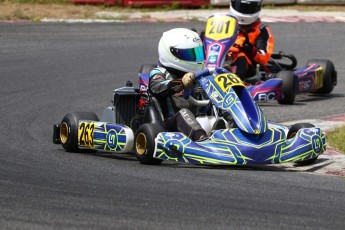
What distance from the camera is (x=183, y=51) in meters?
7.87

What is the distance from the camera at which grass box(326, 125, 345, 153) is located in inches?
323

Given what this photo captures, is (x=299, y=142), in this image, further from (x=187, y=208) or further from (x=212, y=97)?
(x=187, y=208)

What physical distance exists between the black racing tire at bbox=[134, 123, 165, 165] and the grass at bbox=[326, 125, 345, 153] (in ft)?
5.36

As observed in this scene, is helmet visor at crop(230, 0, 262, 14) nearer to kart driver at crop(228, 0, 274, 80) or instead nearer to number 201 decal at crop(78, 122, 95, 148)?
kart driver at crop(228, 0, 274, 80)

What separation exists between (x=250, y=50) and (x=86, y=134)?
3822mm

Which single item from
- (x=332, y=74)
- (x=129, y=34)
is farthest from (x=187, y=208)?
(x=129, y=34)

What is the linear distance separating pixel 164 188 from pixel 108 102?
17.5 feet

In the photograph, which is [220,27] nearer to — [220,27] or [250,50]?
[220,27]

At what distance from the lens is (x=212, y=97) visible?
289 inches

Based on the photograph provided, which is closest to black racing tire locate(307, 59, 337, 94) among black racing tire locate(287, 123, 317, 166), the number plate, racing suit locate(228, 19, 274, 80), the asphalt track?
the asphalt track

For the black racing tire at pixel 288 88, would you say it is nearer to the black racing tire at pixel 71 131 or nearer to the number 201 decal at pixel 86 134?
the black racing tire at pixel 71 131

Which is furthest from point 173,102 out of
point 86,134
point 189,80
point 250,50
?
point 250,50

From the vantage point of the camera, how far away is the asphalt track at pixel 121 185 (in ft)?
17.0

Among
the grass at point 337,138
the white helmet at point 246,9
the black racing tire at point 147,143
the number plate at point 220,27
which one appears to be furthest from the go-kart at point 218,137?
the white helmet at point 246,9
